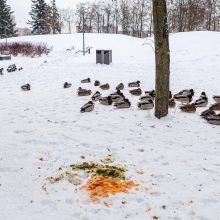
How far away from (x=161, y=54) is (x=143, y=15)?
199 feet

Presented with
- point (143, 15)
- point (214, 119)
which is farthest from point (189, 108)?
point (143, 15)

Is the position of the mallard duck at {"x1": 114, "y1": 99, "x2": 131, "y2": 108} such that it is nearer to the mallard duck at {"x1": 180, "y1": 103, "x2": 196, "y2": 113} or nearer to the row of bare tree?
the mallard duck at {"x1": 180, "y1": 103, "x2": 196, "y2": 113}

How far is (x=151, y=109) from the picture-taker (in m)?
10.0

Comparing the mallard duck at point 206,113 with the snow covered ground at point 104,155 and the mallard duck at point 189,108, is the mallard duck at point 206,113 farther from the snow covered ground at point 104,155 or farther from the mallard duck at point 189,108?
the mallard duck at point 189,108

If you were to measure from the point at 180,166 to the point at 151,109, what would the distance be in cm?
382

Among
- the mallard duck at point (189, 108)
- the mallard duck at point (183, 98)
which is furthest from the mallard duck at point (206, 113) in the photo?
the mallard duck at point (183, 98)

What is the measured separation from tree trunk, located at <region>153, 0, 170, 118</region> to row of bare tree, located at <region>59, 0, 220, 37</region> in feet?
117

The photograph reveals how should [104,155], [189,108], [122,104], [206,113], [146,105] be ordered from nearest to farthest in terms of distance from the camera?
[104,155] < [206,113] < [189,108] < [146,105] < [122,104]

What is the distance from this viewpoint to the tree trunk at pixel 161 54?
8.50 m

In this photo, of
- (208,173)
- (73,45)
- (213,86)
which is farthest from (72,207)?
(73,45)

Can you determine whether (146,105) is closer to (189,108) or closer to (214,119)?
(189,108)

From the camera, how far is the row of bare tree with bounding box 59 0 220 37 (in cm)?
4881

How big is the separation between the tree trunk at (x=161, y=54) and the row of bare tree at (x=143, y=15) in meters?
35.6

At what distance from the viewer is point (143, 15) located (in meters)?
66.8
